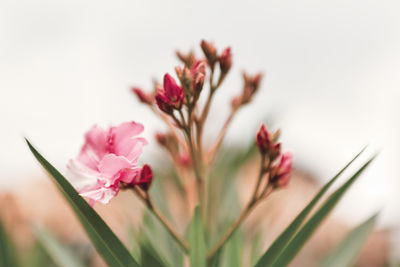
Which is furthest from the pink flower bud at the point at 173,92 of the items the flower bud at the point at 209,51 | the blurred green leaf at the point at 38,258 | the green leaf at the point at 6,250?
the blurred green leaf at the point at 38,258

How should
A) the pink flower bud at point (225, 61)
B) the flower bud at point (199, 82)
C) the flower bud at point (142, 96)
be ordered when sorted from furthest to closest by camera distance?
the flower bud at point (142, 96)
the pink flower bud at point (225, 61)
the flower bud at point (199, 82)

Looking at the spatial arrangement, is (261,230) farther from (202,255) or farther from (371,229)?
(202,255)

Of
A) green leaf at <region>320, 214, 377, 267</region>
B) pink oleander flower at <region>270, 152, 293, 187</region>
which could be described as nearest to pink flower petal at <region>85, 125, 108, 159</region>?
pink oleander flower at <region>270, 152, 293, 187</region>

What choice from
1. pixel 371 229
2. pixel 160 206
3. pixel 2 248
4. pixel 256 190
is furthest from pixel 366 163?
pixel 2 248

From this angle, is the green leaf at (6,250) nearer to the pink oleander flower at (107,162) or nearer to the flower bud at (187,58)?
the pink oleander flower at (107,162)

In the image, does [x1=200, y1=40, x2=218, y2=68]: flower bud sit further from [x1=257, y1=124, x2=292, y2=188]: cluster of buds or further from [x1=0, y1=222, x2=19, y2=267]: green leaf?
[x1=0, y1=222, x2=19, y2=267]: green leaf

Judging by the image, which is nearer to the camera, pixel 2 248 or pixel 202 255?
pixel 202 255

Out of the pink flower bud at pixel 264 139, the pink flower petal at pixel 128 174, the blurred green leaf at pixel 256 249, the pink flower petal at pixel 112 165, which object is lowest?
the blurred green leaf at pixel 256 249
